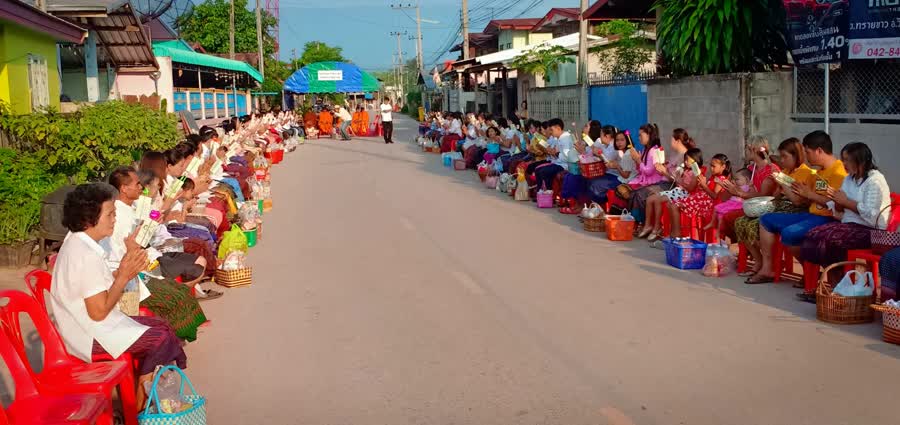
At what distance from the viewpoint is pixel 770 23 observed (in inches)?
582

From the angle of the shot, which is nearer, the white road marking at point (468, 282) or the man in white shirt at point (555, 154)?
the white road marking at point (468, 282)

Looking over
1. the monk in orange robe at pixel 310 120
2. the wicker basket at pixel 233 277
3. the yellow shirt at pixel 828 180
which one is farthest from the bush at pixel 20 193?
the monk in orange robe at pixel 310 120

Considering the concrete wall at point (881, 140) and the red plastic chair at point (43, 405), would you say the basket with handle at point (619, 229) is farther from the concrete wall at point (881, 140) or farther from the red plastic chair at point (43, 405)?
the red plastic chair at point (43, 405)

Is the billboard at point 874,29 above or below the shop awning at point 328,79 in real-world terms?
below

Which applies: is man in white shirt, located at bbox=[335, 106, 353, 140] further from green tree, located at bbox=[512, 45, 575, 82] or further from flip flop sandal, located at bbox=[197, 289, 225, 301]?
flip flop sandal, located at bbox=[197, 289, 225, 301]

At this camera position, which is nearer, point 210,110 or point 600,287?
point 600,287

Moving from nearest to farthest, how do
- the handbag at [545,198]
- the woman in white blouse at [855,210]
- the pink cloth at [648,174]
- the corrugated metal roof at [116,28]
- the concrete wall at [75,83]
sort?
the woman in white blouse at [855,210]
the pink cloth at [648,174]
the handbag at [545,198]
the corrugated metal roof at [116,28]
the concrete wall at [75,83]

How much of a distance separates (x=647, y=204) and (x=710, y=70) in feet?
15.1

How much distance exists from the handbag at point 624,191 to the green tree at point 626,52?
544 inches

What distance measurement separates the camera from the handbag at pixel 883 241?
7453 millimetres

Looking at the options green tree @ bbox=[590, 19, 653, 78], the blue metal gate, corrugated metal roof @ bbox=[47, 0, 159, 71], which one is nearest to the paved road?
corrugated metal roof @ bbox=[47, 0, 159, 71]

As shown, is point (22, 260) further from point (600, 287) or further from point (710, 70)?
point (710, 70)

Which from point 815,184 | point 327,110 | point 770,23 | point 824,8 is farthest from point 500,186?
point 327,110

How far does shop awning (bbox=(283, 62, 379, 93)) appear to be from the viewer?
43438 mm
